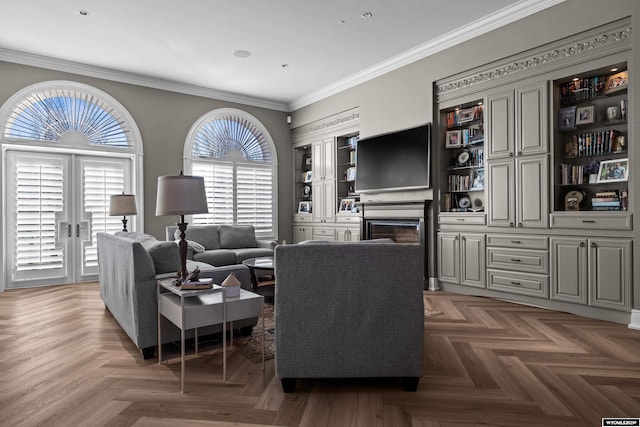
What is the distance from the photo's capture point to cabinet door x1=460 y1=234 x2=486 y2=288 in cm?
462

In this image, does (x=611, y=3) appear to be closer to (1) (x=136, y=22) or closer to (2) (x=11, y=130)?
(1) (x=136, y=22)

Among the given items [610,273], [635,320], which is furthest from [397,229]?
[635,320]

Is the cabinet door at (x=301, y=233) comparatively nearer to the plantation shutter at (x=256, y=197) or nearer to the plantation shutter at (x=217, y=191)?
the plantation shutter at (x=256, y=197)

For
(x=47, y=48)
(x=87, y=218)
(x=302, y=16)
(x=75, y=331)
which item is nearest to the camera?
(x=75, y=331)

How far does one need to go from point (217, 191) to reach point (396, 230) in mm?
3362

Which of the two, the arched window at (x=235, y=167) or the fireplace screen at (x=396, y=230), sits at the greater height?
the arched window at (x=235, y=167)

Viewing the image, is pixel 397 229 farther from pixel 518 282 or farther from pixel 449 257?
pixel 518 282

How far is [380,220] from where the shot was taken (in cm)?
587

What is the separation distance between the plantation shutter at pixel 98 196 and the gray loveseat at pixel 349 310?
479cm

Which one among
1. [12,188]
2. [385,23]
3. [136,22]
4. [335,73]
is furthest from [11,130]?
[385,23]

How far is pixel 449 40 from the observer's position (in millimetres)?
4852

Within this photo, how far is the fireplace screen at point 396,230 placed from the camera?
A: 5.38 meters

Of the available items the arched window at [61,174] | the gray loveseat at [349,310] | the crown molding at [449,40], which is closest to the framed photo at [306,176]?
the crown molding at [449,40]

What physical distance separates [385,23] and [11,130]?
5169 mm
